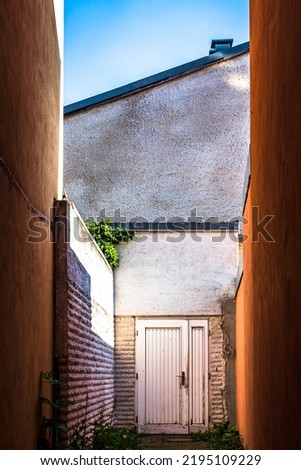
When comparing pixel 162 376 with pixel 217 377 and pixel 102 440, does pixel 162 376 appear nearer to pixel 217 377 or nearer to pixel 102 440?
pixel 217 377

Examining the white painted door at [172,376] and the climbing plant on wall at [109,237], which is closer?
the white painted door at [172,376]

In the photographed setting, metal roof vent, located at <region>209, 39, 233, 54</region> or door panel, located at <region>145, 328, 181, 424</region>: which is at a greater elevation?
metal roof vent, located at <region>209, 39, 233, 54</region>

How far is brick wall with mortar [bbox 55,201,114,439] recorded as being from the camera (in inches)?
324

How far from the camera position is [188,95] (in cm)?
1619

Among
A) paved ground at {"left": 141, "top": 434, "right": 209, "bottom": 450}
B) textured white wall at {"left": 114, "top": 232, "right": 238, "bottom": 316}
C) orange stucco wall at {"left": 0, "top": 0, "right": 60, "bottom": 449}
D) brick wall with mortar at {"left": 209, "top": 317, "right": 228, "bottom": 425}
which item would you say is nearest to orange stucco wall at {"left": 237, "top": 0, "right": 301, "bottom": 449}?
orange stucco wall at {"left": 0, "top": 0, "right": 60, "bottom": 449}

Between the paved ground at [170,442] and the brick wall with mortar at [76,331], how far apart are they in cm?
113

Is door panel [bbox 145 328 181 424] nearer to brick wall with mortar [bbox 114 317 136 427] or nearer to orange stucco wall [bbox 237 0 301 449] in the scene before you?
brick wall with mortar [bbox 114 317 136 427]

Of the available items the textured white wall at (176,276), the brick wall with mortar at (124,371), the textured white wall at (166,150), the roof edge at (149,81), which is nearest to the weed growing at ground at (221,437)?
the brick wall with mortar at (124,371)

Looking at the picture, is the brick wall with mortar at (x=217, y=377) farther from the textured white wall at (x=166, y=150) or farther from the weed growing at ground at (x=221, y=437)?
the textured white wall at (x=166, y=150)

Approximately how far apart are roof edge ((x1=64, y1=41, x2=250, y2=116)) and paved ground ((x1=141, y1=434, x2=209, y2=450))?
6616mm

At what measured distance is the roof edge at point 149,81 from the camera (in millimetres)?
15953

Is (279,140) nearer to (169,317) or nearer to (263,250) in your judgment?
(263,250)

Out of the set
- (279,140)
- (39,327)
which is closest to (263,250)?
(279,140)

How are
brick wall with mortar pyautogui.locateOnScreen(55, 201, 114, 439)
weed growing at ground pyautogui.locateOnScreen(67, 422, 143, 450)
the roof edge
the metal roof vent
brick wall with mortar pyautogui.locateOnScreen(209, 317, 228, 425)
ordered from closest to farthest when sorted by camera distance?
1. brick wall with mortar pyautogui.locateOnScreen(55, 201, 114, 439)
2. weed growing at ground pyautogui.locateOnScreen(67, 422, 143, 450)
3. brick wall with mortar pyautogui.locateOnScreen(209, 317, 228, 425)
4. the roof edge
5. the metal roof vent
